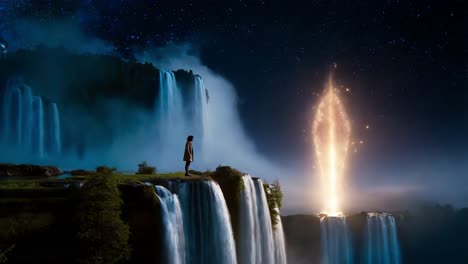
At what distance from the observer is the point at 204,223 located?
1424 centimetres

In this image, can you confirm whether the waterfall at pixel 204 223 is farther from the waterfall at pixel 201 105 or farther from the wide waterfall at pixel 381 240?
the wide waterfall at pixel 381 240

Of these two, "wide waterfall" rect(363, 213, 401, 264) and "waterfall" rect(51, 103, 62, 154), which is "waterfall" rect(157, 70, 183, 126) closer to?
"waterfall" rect(51, 103, 62, 154)

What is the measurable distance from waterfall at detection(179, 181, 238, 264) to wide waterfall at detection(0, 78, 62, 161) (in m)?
31.8

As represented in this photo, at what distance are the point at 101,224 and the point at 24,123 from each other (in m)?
34.7

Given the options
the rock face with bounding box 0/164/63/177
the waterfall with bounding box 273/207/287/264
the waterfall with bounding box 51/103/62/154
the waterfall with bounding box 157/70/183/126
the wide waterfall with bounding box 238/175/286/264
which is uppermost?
the waterfall with bounding box 157/70/183/126

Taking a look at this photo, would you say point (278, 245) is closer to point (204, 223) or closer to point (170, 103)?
point (204, 223)

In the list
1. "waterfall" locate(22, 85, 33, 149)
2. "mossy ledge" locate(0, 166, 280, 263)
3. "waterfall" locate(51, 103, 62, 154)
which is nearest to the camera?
"mossy ledge" locate(0, 166, 280, 263)

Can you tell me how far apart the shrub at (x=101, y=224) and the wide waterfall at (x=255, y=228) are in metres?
8.19

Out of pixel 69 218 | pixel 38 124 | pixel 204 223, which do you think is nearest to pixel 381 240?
pixel 38 124

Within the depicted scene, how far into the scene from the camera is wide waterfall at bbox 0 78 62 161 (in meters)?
39.9

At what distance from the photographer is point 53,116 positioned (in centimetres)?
4412

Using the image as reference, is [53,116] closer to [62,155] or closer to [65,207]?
[62,155]

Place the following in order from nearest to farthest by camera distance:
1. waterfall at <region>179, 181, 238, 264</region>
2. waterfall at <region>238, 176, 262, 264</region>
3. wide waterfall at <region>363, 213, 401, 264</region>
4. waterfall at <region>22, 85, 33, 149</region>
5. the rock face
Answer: waterfall at <region>179, 181, 238, 264</region> < the rock face < waterfall at <region>238, 176, 262, 264</region> < waterfall at <region>22, 85, 33, 149</region> < wide waterfall at <region>363, 213, 401, 264</region>

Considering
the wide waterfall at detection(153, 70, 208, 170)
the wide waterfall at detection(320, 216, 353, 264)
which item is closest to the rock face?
the wide waterfall at detection(153, 70, 208, 170)
